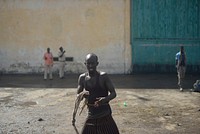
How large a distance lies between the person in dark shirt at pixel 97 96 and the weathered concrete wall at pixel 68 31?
12.4m

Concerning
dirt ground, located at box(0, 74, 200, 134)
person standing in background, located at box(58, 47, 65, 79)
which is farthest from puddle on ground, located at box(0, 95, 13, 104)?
person standing in background, located at box(58, 47, 65, 79)

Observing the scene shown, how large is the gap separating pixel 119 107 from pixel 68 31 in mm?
8189

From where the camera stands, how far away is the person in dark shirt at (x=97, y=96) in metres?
5.12

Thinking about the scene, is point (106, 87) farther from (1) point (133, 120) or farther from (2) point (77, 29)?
(2) point (77, 29)

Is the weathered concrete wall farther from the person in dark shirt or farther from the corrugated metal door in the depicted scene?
the person in dark shirt

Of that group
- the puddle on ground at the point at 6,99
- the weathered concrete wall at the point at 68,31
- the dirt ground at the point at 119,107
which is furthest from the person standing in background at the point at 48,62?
the puddle on ground at the point at 6,99

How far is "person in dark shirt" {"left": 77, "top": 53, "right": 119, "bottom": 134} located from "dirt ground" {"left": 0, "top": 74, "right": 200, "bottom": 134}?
290 cm

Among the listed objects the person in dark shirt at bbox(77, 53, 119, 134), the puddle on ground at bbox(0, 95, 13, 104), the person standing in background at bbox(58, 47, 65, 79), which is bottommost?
the puddle on ground at bbox(0, 95, 13, 104)

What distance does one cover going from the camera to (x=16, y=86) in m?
14.5

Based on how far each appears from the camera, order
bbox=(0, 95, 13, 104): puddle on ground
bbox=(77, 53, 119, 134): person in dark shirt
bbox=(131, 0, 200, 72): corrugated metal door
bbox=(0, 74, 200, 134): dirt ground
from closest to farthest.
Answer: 1. bbox=(77, 53, 119, 134): person in dark shirt
2. bbox=(0, 74, 200, 134): dirt ground
3. bbox=(0, 95, 13, 104): puddle on ground
4. bbox=(131, 0, 200, 72): corrugated metal door

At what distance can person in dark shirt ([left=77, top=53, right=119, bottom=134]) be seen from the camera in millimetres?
5125

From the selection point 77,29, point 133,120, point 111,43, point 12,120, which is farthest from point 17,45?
point 133,120

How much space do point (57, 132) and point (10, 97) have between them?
4.72 metres

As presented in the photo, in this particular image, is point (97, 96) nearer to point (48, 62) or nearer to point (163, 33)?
point (48, 62)
